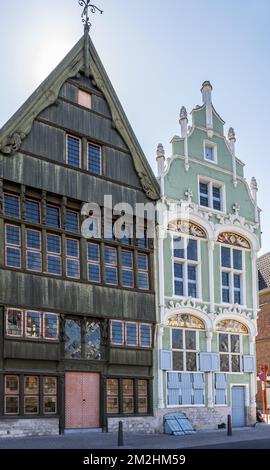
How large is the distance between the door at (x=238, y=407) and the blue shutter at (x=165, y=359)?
5.00 meters

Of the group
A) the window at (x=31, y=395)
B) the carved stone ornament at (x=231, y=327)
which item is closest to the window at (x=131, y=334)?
the window at (x=31, y=395)

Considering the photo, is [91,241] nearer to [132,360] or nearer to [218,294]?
[132,360]

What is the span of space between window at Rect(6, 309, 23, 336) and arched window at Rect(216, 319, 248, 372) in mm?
11765

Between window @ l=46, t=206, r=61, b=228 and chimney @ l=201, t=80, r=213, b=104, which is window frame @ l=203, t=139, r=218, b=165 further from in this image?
window @ l=46, t=206, r=61, b=228

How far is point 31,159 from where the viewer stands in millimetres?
27359

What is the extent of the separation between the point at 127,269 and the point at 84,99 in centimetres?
804

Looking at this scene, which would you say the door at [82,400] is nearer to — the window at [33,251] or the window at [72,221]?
the window at [33,251]

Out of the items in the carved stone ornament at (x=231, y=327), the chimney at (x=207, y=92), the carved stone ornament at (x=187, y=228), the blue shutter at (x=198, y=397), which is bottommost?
the blue shutter at (x=198, y=397)

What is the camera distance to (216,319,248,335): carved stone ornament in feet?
111

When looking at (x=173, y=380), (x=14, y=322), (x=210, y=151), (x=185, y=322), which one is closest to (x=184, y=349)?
(x=185, y=322)

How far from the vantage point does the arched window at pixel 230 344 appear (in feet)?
111

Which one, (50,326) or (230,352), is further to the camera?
(230,352)

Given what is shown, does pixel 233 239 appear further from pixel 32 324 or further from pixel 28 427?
pixel 28 427

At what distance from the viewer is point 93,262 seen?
1141 inches
